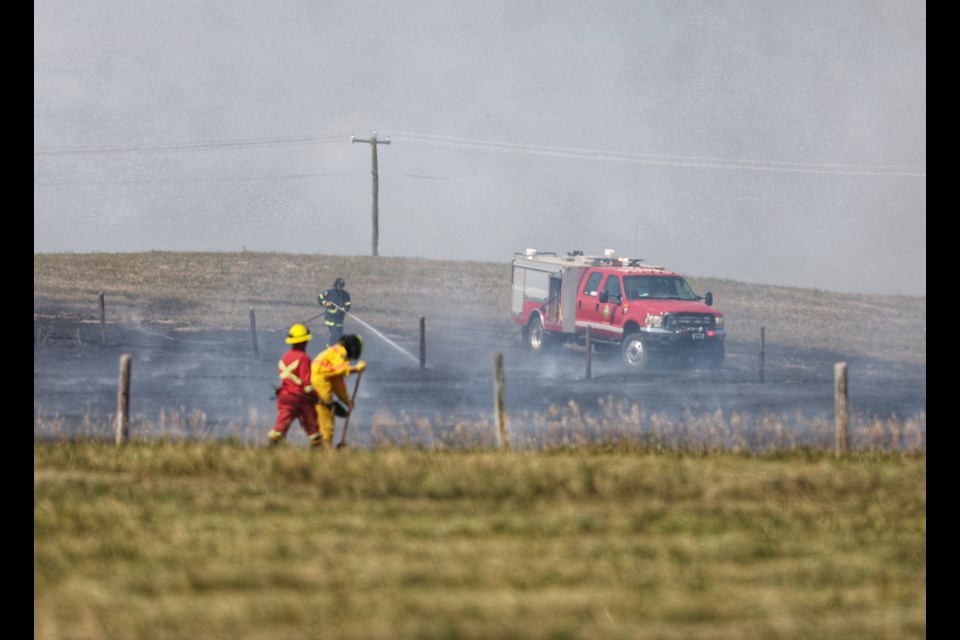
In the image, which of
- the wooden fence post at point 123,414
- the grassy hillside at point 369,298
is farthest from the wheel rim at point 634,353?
the wooden fence post at point 123,414

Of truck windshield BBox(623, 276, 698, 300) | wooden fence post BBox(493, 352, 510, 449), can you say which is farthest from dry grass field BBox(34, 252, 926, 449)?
truck windshield BBox(623, 276, 698, 300)

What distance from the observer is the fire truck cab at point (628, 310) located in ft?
92.8

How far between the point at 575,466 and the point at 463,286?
1990 inches

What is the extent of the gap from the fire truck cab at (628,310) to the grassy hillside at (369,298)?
44.0 feet

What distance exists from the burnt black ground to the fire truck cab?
0.57m

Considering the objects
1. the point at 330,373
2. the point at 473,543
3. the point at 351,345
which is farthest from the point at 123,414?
the point at 473,543

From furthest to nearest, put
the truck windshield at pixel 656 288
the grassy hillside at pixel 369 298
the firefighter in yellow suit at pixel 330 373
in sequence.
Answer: the grassy hillside at pixel 369 298, the truck windshield at pixel 656 288, the firefighter in yellow suit at pixel 330 373

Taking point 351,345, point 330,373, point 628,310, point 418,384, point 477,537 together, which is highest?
point 628,310

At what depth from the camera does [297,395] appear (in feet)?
46.6

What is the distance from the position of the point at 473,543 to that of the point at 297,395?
486 cm

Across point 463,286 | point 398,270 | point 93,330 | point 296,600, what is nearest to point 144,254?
point 398,270

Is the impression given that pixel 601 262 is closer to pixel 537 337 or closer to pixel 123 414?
pixel 537 337

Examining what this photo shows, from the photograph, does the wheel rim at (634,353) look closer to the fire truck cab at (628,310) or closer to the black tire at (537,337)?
the fire truck cab at (628,310)
